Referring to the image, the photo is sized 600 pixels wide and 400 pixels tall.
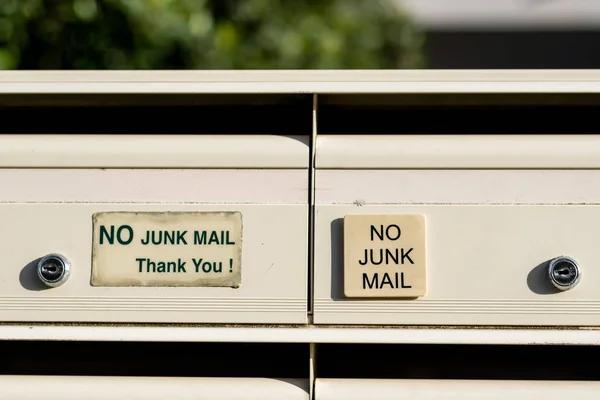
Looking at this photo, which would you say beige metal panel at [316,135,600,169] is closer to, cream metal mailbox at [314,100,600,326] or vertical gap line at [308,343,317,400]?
cream metal mailbox at [314,100,600,326]

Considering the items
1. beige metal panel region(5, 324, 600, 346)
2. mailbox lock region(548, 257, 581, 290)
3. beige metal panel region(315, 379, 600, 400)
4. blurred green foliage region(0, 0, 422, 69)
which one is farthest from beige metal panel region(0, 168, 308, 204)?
blurred green foliage region(0, 0, 422, 69)

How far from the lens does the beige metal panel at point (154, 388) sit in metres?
1.29

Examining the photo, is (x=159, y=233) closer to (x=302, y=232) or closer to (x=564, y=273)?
(x=302, y=232)

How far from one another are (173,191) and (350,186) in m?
0.31

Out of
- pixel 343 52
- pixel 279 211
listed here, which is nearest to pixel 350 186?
pixel 279 211

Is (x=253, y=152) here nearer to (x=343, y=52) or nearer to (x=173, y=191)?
(x=173, y=191)

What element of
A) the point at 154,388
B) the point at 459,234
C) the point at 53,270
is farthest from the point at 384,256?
the point at 53,270

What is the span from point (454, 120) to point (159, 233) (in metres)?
0.60

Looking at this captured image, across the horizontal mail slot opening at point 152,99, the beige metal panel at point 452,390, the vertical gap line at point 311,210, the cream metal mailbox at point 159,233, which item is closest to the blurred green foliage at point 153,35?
the horizontal mail slot opening at point 152,99

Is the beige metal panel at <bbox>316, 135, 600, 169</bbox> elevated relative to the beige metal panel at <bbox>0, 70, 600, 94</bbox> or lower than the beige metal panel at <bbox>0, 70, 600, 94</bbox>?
lower

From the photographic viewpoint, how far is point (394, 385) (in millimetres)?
1297

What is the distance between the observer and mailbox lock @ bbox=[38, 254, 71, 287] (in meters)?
1.27

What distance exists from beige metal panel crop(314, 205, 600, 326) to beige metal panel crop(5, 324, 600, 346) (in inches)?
0.6

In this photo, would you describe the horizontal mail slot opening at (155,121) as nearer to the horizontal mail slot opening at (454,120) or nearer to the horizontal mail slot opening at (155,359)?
the horizontal mail slot opening at (454,120)
